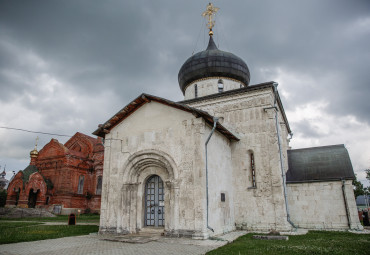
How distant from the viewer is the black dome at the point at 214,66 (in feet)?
56.5

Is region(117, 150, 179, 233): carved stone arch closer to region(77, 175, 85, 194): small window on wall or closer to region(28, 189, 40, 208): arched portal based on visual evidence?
region(77, 175, 85, 194): small window on wall

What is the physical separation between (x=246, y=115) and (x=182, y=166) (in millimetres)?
5277

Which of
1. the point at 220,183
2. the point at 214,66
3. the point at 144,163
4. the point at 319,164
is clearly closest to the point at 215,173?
the point at 220,183

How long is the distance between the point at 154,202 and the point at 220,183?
3023 millimetres

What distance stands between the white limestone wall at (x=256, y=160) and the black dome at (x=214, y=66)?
300cm

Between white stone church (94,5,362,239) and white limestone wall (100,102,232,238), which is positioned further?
white stone church (94,5,362,239)

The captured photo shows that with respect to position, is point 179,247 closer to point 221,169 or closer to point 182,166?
point 182,166

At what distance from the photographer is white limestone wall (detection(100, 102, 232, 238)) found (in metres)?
10.2

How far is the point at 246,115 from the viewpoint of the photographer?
1427 cm

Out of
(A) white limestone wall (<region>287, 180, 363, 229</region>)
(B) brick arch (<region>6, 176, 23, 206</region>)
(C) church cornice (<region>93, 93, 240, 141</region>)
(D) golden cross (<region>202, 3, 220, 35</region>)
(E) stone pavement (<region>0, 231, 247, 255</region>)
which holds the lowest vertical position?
(E) stone pavement (<region>0, 231, 247, 255</region>)

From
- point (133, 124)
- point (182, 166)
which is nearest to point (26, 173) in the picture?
point (133, 124)

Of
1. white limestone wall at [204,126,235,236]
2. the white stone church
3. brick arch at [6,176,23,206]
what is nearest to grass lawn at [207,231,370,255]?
the white stone church

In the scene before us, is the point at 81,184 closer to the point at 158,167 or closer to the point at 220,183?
the point at 158,167

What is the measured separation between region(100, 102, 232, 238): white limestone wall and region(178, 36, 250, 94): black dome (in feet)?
19.1
